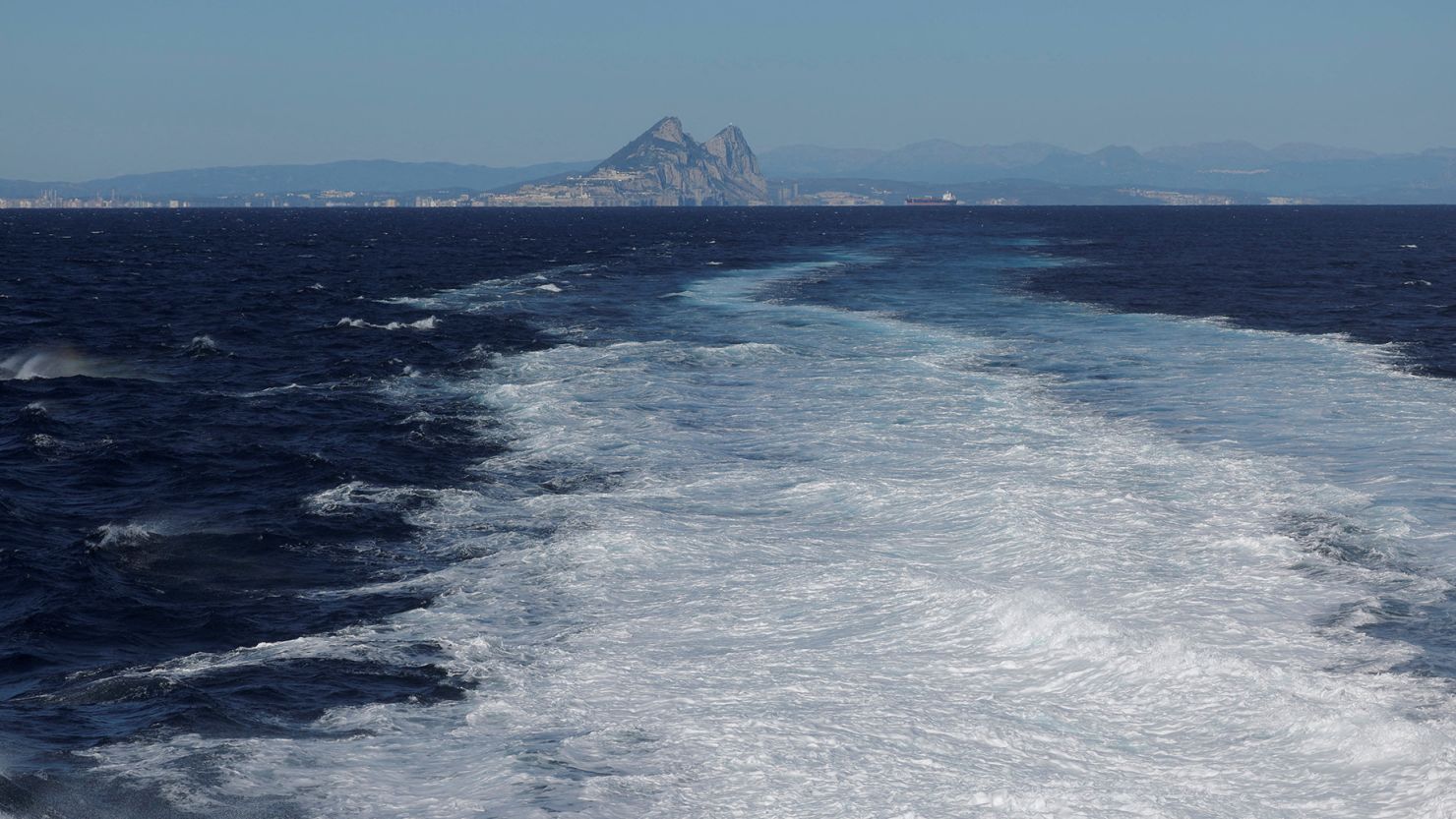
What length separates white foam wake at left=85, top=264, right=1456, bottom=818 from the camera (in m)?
11.0

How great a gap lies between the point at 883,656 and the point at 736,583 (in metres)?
3.27

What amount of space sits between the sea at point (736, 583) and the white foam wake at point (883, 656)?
0.06 m

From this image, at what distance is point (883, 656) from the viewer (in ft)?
46.6

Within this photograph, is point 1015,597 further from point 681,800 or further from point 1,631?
point 1,631

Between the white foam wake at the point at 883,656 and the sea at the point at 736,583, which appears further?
the sea at the point at 736,583

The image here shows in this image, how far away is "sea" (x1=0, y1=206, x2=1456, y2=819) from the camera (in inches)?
447

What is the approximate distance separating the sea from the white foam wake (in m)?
0.06

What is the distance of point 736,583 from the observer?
17.0 metres

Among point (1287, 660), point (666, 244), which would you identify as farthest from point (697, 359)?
point (666, 244)

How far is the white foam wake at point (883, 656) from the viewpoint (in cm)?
1105

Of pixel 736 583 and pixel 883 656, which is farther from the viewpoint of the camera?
pixel 736 583

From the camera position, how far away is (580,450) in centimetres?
2572

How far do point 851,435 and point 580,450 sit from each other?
18.3 feet

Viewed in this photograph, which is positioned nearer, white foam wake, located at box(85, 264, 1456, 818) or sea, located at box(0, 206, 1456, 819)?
white foam wake, located at box(85, 264, 1456, 818)
